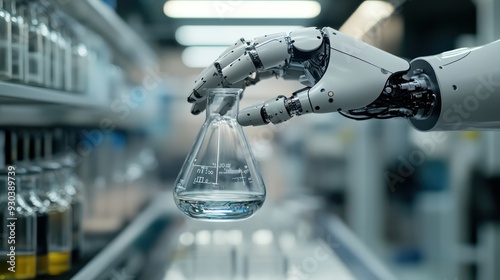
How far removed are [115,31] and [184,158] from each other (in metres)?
0.61

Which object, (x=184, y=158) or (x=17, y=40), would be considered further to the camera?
(x=184, y=158)

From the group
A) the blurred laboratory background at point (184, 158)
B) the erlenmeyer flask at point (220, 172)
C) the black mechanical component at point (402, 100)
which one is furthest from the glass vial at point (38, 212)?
the black mechanical component at point (402, 100)

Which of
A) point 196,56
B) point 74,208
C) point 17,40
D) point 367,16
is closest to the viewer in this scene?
point 17,40

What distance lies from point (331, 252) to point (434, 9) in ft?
7.80

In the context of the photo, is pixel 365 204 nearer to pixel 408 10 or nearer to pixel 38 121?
pixel 408 10

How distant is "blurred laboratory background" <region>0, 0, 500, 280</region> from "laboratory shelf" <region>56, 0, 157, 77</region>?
0.04 ft

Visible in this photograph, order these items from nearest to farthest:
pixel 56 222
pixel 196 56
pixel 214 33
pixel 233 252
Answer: pixel 56 222
pixel 233 252
pixel 214 33
pixel 196 56

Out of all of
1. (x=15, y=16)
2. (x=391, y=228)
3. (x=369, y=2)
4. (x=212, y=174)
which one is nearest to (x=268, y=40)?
(x=212, y=174)

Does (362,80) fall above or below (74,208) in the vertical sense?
above

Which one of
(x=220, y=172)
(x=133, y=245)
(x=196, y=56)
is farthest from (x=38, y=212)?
(x=196, y=56)

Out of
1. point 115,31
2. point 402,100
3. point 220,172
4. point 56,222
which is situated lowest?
point 56,222

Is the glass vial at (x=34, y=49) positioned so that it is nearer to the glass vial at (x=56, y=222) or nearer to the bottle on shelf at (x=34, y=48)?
the bottle on shelf at (x=34, y=48)

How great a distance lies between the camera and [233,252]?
1905 mm

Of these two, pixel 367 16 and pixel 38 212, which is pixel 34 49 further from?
pixel 367 16
